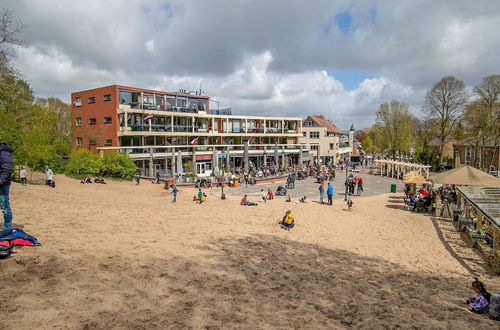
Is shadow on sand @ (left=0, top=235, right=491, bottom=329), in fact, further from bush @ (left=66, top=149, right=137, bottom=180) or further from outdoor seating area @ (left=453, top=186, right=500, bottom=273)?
bush @ (left=66, top=149, right=137, bottom=180)

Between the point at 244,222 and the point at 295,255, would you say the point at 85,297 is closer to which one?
the point at 295,255

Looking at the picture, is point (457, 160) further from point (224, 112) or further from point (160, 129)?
point (160, 129)

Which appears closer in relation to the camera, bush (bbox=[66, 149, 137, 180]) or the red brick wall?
bush (bbox=[66, 149, 137, 180])

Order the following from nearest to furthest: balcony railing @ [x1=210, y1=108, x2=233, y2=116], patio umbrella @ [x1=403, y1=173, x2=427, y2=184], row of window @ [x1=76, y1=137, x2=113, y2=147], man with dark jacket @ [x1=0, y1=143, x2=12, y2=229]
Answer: man with dark jacket @ [x1=0, y1=143, x2=12, y2=229] < patio umbrella @ [x1=403, y1=173, x2=427, y2=184] < row of window @ [x1=76, y1=137, x2=113, y2=147] < balcony railing @ [x1=210, y1=108, x2=233, y2=116]

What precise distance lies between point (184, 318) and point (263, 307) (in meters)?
1.68

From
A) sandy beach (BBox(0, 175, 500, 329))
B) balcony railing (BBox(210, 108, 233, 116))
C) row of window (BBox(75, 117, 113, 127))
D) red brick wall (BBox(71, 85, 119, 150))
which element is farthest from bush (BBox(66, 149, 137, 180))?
balcony railing (BBox(210, 108, 233, 116))

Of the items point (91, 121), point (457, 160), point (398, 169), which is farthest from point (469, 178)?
point (457, 160)

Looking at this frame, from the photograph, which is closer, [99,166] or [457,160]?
[99,166]

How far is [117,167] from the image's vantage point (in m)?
30.7

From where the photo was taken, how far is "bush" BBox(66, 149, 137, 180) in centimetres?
3018

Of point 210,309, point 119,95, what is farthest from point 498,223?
point 119,95

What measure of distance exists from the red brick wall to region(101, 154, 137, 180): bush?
5903 millimetres

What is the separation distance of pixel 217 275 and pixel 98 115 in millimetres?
36114

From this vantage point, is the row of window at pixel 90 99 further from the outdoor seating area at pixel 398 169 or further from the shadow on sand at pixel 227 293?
the outdoor seating area at pixel 398 169
